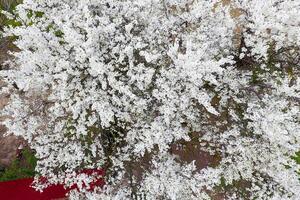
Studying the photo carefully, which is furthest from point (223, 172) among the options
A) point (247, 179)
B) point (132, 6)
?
point (132, 6)

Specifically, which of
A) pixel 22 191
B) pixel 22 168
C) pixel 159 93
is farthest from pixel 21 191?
pixel 159 93

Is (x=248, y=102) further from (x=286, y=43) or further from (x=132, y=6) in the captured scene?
(x=132, y=6)

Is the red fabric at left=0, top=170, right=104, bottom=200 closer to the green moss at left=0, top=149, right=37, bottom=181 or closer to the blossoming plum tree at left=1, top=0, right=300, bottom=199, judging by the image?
the blossoming plum tree at left=1, top=0, right=300, bottom=199

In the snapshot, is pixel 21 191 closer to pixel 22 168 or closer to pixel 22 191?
pixel 22 191

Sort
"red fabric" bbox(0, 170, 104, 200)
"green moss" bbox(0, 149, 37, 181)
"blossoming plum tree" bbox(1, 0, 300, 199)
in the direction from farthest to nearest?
1. "green moss" bbox(0, 149, 37, 181)
2. "red fabric" bbox(0, 170, 104, 200)
3. "blossoming plum tree" bbox(1, 0, 300, 199)

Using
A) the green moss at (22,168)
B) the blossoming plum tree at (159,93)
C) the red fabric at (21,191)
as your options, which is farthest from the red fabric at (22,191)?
the green moss at (22,168)

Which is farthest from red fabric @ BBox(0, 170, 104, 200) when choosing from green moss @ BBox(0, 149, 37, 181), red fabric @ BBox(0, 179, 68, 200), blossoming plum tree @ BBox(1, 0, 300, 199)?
green moss @ BBox(0, 149, 37, 181)

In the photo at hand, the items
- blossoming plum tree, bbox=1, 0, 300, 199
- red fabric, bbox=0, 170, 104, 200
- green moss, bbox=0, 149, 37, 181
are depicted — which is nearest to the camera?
blossoming plum tree, bbox=1, 0, 300, 199

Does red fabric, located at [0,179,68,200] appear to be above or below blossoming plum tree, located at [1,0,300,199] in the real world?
below
